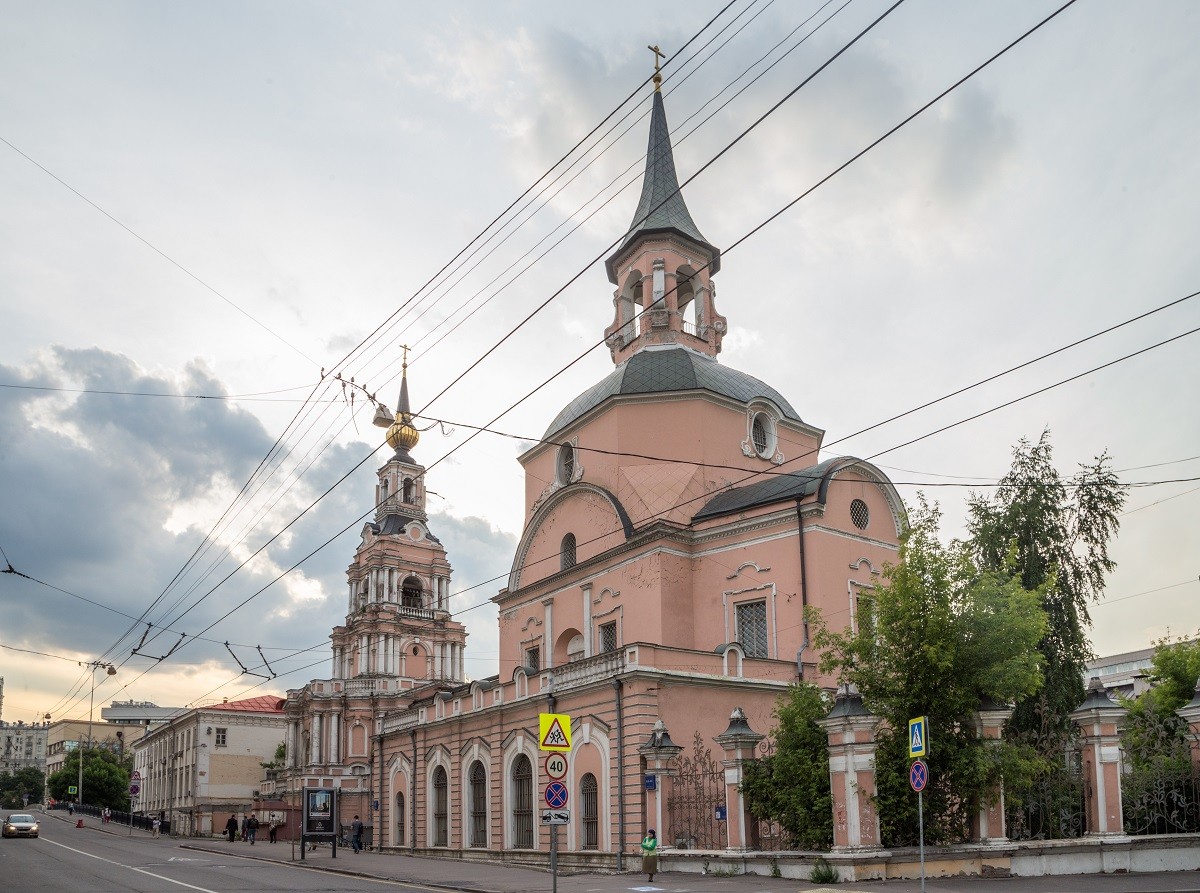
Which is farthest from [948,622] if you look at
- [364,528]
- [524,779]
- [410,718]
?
[364,528]

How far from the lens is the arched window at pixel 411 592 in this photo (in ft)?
213

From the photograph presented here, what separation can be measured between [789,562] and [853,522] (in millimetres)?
2484

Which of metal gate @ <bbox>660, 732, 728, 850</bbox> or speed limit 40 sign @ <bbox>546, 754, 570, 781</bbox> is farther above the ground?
speed limit 40 sign @ <bbox>546, 754, 570, 781</bbox>

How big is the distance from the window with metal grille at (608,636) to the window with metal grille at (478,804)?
4808mm

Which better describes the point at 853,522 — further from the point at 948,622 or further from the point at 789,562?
the point at 948,622

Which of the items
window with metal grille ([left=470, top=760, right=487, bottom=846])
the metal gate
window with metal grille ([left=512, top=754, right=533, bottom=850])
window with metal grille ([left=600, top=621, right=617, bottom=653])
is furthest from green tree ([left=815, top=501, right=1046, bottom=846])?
window with metal grille ([left=470, top=760, right=487, bottom=846])

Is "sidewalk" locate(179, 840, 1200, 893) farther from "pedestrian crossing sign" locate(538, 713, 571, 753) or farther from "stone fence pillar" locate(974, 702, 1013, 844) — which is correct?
"pedestrian crossing sign" locate(538, 713, 571, 753)

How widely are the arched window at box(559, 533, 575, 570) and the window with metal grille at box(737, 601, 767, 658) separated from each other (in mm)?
6498

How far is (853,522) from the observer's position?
30.4m

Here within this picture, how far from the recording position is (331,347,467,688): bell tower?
62594mm

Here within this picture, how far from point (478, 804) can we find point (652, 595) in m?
7.69

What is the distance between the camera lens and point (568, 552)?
1371 inches

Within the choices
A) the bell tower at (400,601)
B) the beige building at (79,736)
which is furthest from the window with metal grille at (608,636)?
the beige building at (79,736)

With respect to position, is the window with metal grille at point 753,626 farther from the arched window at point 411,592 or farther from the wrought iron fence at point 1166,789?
the arched window at point 411,592
